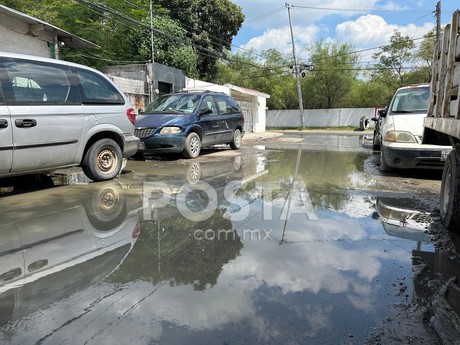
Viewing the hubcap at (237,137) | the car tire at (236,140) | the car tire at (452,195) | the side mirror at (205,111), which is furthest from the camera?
the hubcap at (237,137)

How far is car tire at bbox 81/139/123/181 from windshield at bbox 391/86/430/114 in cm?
592

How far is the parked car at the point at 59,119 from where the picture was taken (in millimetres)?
5340

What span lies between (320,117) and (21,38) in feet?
114

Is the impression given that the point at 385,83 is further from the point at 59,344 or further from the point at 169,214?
the point at 59,344

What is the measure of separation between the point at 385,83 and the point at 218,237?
132 ft

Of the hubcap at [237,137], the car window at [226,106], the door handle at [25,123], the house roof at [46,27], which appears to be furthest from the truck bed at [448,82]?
the house roof at [46,27]

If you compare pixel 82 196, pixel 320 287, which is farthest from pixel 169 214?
pixel 320 287

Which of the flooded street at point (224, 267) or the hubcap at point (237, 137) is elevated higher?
the hubcap at point (237, 137)

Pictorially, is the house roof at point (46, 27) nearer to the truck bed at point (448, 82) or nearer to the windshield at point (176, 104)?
the windshield at point (176, 104)

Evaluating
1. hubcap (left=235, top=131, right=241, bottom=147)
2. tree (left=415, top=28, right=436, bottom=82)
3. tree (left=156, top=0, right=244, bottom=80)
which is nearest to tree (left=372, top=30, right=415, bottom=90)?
tree (left=415, top=28, right=436, bottom=82)

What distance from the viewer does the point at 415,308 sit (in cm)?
265

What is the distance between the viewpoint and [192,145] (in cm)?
1034

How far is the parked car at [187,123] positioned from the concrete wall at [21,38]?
389 cm

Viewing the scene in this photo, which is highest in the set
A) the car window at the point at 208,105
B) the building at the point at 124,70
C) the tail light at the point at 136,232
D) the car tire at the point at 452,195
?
the building at the point at 124,70
